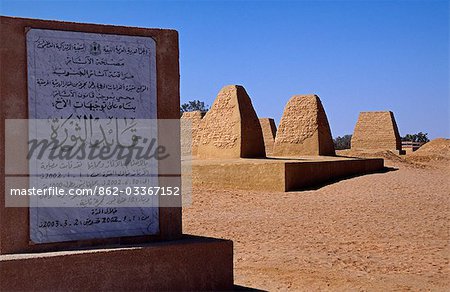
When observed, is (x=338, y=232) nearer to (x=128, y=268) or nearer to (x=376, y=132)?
(x=128, y=268)

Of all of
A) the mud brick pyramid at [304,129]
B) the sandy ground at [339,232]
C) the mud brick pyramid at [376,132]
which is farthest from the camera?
the mud brick pyramid at [376,132]

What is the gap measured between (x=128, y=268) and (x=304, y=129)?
13.1 m

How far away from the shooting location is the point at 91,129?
437cm

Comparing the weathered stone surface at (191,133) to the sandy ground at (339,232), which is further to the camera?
the weathered stone surface at (191,133)

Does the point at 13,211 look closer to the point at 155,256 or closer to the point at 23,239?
the point at 23,239

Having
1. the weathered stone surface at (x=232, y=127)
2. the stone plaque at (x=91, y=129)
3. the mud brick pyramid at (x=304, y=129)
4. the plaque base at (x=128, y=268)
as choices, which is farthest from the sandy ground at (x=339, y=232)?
the mud brick pyramid at (x=304, y=129)

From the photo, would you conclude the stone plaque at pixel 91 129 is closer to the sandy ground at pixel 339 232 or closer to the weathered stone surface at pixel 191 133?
the sandy ground at pixel 339 232

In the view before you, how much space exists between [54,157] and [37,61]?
2.45ft

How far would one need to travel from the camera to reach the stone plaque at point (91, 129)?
4.18 metres

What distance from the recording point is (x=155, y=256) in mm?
4273

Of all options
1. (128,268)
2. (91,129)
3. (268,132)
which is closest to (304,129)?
(268,132)

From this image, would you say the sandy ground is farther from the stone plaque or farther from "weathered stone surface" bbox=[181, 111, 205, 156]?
"weathered stone surface" bbox=[181, 111, 205, 156]

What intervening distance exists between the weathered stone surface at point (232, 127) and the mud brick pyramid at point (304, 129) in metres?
2.30

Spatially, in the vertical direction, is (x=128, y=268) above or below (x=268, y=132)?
below
